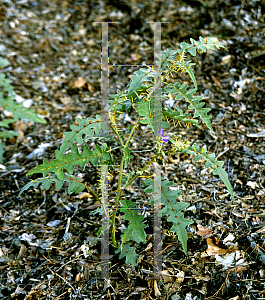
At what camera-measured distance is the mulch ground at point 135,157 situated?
1.91 metres

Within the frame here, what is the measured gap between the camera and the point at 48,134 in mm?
3172

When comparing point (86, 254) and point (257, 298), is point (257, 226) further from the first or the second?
point (86, 254)

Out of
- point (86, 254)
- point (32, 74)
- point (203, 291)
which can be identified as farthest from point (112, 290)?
point (32, 74)

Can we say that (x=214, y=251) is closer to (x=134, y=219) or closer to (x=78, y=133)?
A: (x=134, y=219)

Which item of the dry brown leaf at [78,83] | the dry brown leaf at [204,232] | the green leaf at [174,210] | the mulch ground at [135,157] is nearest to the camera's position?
the green leaf at [174,210]

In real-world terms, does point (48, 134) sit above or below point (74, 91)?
below

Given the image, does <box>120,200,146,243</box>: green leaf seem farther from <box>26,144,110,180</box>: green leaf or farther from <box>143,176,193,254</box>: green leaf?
<box>26,144,110,180</box>: green leaf

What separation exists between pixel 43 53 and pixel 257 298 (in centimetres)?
388

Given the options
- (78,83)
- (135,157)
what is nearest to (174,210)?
(135,157)

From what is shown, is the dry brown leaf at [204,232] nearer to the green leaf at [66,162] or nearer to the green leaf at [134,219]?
the green leaf at [134,219]

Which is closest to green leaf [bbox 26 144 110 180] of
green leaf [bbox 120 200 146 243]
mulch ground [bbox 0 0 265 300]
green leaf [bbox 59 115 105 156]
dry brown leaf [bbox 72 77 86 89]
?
green leaf [bbox 59 115 105 156]

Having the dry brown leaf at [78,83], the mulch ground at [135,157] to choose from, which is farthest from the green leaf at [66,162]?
the dry brown leaf at [78,83]

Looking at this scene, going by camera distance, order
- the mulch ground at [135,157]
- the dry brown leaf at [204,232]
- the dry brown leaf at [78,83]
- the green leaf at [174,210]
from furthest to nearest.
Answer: the dry brown leaf at [78,83], the dry brown leaf at [204,232], the mulch ground at [135,157], the green leaf at [174,210]

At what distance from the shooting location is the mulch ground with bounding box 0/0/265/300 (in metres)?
1.91
